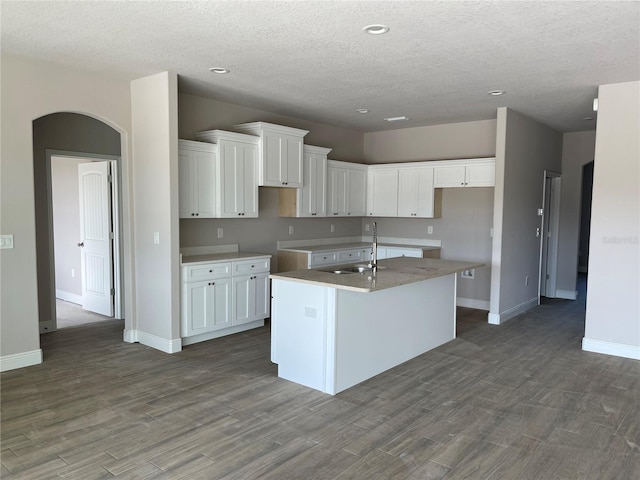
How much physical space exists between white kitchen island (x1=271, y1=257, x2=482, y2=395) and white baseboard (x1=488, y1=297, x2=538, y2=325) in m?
1.85

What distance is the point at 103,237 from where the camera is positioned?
630 cm

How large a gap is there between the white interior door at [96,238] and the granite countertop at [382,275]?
3122mm

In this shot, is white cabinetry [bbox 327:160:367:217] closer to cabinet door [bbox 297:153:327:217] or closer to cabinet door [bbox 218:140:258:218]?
cabinet door [bbox 297:153:327:217]

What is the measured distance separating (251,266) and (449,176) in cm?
315

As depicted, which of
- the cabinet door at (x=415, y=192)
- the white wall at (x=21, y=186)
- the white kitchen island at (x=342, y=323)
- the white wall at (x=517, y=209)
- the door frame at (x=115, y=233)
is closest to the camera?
the white kitchen island at (x=342, y=323)

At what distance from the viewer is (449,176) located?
6.78m

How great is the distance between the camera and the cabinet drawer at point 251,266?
5.35 m

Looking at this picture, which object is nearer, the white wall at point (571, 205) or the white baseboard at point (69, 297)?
the white baseboard at point (69, 297)

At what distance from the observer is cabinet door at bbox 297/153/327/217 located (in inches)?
254

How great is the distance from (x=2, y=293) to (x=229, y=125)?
119 inches

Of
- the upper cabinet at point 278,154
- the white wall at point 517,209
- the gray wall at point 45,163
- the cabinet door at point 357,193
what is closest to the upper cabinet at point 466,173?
the white wall at point 517,209

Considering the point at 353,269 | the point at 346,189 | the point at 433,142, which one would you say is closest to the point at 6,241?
the point at 353,269

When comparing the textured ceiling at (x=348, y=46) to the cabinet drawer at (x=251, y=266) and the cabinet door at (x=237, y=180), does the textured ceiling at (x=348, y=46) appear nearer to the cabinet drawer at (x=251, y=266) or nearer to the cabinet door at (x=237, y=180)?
the cabinet door at (x=237, y=180)

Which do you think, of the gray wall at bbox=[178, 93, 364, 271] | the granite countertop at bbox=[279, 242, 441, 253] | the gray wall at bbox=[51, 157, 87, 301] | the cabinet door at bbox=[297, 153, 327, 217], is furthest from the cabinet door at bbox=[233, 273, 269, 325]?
the gray wall at bbox=[51, 157, 87, 301]
